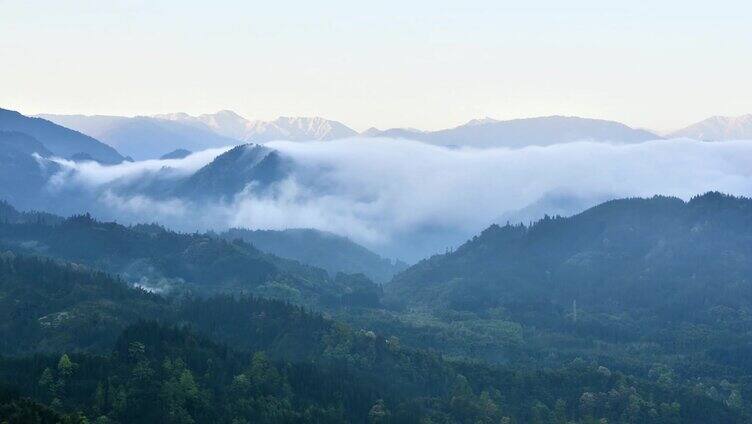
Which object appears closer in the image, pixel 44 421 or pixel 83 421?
pixel 44 421

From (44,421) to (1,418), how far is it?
722 cm

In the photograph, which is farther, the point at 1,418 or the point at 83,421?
the point at 83,421

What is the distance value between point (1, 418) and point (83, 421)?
61.5 feet

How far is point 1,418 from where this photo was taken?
16175cm

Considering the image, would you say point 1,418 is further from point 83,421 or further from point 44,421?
point 83,421

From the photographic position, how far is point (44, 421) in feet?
545

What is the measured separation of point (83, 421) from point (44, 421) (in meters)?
12.4

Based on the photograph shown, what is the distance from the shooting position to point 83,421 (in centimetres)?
17800

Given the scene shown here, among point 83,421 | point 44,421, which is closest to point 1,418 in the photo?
point 44,421
